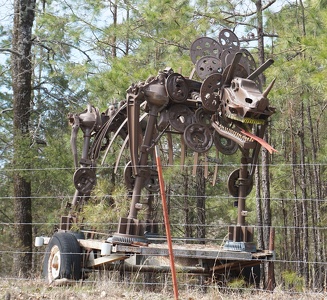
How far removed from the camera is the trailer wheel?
7.00 metres

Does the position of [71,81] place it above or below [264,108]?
above

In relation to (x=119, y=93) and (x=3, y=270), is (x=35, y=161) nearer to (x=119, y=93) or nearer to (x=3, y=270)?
(x=119, y=93)

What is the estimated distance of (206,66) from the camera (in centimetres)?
733

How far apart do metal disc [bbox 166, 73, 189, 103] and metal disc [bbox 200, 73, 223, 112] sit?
1.08 ft

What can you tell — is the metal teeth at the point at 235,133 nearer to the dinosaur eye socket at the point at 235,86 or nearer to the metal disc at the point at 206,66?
the dinosaur eye socket at the point at 235,86

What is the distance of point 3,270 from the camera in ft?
59.6

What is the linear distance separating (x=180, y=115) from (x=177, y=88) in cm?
37

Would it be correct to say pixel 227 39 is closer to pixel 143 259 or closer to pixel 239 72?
pixel 239 72

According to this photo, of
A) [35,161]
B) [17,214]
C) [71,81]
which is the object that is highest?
[71,81]

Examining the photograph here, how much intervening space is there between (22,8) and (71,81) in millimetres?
4127

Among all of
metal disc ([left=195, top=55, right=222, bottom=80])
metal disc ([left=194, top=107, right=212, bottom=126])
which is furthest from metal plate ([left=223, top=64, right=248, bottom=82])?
metal disc ([left=194, top=107, right=212, bottom=126])

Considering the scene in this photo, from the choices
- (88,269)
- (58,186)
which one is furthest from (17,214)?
(88,269)

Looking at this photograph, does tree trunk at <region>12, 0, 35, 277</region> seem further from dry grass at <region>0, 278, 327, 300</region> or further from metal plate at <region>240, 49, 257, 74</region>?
metal plate at <region>240, 49, 257, 74</region>

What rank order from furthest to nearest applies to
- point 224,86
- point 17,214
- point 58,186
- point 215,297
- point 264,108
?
point 58,186
point 17,214
point 224,86
point 264,108
point 215,297
